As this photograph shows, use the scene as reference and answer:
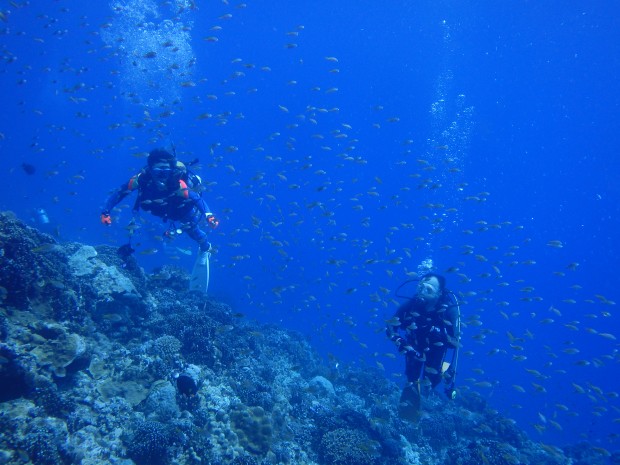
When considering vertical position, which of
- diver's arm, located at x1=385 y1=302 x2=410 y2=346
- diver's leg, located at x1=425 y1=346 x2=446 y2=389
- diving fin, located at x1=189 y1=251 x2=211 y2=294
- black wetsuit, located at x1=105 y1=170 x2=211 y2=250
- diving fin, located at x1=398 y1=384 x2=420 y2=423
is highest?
diving fin, located at x1=189 y1=251 x2=211 y2=294

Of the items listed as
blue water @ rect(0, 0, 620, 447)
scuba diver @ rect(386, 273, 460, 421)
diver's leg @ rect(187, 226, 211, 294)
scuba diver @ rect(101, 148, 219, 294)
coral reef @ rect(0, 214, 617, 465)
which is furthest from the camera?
blue water @ rect(0, 0, 620, 447)

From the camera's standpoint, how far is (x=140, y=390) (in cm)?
674

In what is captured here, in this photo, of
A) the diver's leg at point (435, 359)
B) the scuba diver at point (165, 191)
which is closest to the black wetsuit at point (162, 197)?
the scuba diver at point (165, 191)

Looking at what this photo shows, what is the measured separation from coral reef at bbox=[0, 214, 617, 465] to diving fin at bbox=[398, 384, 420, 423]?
3.63 feet

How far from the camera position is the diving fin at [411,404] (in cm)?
838

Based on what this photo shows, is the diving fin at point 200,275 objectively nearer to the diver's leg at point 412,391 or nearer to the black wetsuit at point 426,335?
the black wetsuit at point 426,335

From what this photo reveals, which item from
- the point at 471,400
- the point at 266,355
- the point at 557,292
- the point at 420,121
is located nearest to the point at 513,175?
the point at 420,121

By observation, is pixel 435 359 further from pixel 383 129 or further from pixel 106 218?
pixel 383 129

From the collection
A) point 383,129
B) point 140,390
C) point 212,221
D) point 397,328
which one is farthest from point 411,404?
point 383,129

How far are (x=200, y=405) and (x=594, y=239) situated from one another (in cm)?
13720

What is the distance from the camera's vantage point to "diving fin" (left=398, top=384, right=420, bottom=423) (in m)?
8.38

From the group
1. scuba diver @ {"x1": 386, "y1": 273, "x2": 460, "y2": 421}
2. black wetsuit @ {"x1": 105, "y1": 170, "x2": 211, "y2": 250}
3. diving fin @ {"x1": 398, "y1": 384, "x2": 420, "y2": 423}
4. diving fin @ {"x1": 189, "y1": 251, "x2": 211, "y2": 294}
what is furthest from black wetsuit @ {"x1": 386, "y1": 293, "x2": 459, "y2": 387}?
diving fin @ {"x1": 189, "y1": 251, "x2": 211, "y2": 294}

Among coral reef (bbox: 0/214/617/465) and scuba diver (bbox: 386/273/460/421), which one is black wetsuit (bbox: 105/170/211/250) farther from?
scuba diver (bbox: 386/273/460/421)

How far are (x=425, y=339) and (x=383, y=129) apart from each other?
289ft
